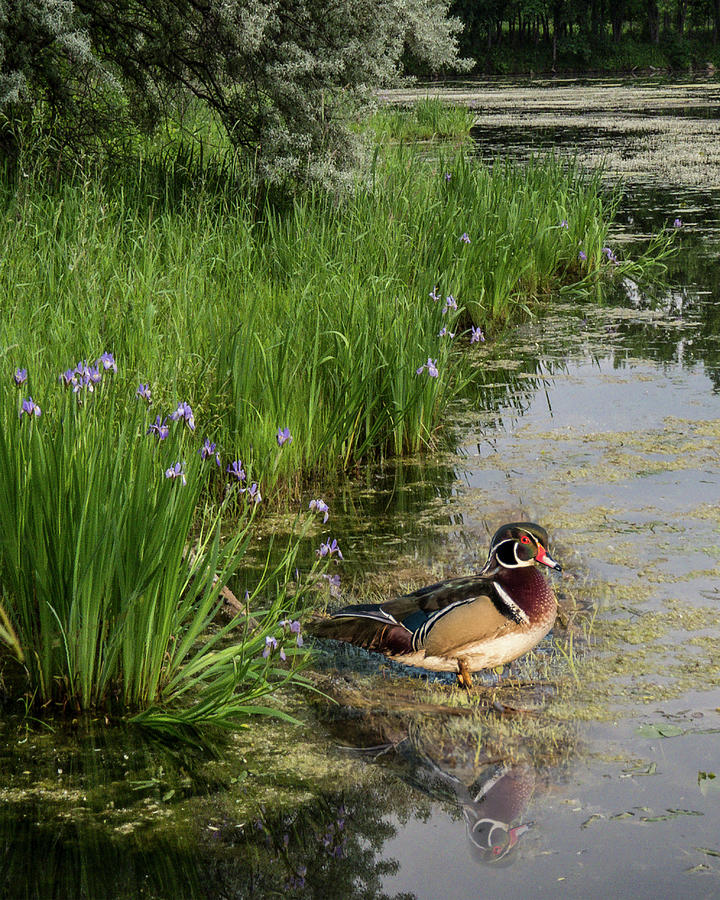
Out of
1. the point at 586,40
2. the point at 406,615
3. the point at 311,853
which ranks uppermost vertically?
the point at 586,40

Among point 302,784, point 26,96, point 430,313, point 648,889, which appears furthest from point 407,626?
point 26,96

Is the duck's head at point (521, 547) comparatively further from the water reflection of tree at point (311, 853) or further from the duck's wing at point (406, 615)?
the water reflection of tree at point (311, 853)

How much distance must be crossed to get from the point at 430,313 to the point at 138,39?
12.1ft

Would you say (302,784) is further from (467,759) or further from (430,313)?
(430,313)

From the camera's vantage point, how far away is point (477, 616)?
2.92 meters

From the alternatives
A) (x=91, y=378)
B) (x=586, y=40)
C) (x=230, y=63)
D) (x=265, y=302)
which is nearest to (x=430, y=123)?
(x=230, y=63)

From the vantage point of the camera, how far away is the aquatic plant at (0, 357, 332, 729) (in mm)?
2723

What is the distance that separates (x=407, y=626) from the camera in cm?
302

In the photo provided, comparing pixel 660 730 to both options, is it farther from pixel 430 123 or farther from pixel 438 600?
pixel 430 123

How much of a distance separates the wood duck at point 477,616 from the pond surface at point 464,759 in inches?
4.1

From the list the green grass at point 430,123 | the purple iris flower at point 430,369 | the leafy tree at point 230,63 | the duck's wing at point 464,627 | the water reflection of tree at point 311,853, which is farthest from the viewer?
the green grass at point 430,123

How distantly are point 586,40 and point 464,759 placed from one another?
59.6 meters

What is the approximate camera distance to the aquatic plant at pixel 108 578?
2.72m

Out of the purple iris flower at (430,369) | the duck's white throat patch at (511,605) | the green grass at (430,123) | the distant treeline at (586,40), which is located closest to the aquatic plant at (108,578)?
the duck's white throat patch at (511,605)
